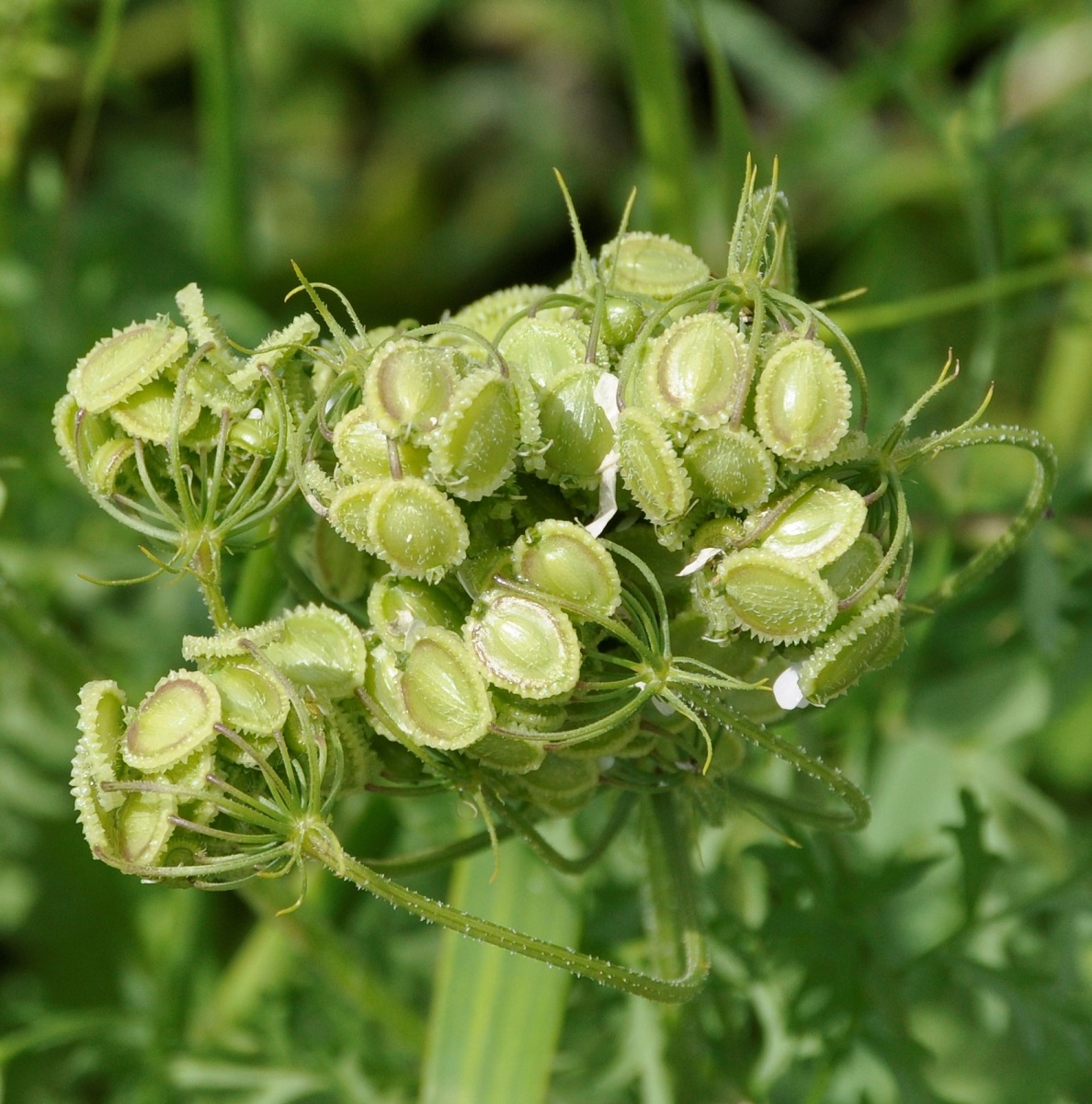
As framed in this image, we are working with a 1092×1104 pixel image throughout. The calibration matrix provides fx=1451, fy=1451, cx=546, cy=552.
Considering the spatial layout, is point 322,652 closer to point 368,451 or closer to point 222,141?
point 368,451

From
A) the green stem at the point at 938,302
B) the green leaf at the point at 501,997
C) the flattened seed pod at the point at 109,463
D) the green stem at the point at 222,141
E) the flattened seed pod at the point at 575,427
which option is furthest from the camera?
the green stem at the point at 222,141

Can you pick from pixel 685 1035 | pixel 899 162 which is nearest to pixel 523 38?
pixel 899 162

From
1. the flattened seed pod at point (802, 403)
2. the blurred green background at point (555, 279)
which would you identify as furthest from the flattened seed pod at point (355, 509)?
the blurred green background at point (555, 279)

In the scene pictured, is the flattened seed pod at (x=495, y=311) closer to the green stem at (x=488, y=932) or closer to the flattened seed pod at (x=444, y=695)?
the flattened seed pod at (x=444, y=695)

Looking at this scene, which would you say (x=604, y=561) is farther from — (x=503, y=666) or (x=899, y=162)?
(x=899, y=162)

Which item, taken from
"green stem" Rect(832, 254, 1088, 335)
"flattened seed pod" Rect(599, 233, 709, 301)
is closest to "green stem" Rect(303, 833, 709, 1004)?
"flattened seed pod" Rect(599, 233, 709, 301)

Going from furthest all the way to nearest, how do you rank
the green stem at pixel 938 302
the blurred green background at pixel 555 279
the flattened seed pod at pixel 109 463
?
the green stem at pixel 938 302
the blurred green background at pixel 555 279
the flattened seed pod at pixel 109 463

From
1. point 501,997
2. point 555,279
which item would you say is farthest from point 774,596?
point 555,279
